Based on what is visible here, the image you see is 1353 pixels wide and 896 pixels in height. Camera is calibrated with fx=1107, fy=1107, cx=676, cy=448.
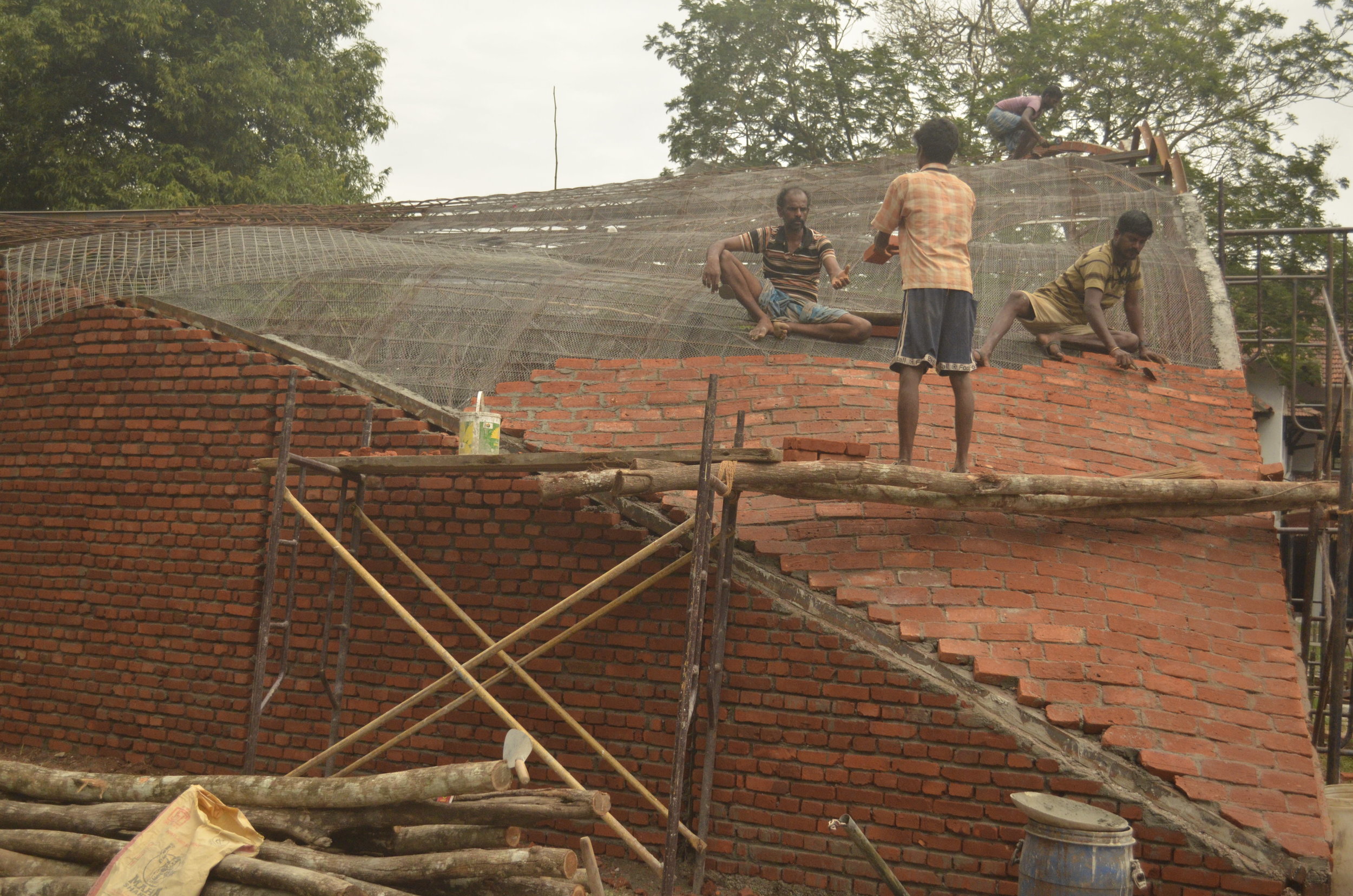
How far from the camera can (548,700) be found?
5.09 meters

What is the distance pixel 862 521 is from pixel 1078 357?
2268 millimetres

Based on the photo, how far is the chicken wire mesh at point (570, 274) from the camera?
6855 mm

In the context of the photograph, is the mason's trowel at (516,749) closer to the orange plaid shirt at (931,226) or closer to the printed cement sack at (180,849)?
the printed cement sack at (180,849)

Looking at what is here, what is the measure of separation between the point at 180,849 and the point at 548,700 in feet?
5.54

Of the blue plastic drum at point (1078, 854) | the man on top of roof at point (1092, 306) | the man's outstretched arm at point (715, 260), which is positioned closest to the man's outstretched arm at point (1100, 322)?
the man on top of roof at point (1092, 306)

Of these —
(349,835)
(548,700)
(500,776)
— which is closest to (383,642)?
(548,700)

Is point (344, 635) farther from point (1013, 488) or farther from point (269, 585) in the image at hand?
point (1013, 488)

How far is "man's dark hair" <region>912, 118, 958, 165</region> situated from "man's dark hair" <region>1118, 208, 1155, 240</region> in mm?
1455

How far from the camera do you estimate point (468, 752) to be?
5.61 metres

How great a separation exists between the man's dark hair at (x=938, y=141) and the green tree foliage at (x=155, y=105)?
11641 mm

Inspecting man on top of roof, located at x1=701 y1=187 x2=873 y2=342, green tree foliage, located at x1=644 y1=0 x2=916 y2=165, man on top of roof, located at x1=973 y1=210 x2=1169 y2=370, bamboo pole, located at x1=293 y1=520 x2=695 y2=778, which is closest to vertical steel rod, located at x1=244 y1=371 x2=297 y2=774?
bamboo pole, located at x1=293 y1=520 x2=695 y2=778

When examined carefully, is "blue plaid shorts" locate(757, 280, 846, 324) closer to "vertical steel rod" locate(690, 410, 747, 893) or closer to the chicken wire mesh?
the chicken wire mesh

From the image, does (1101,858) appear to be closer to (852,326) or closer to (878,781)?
(878,781)

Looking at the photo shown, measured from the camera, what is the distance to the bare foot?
673 cm
